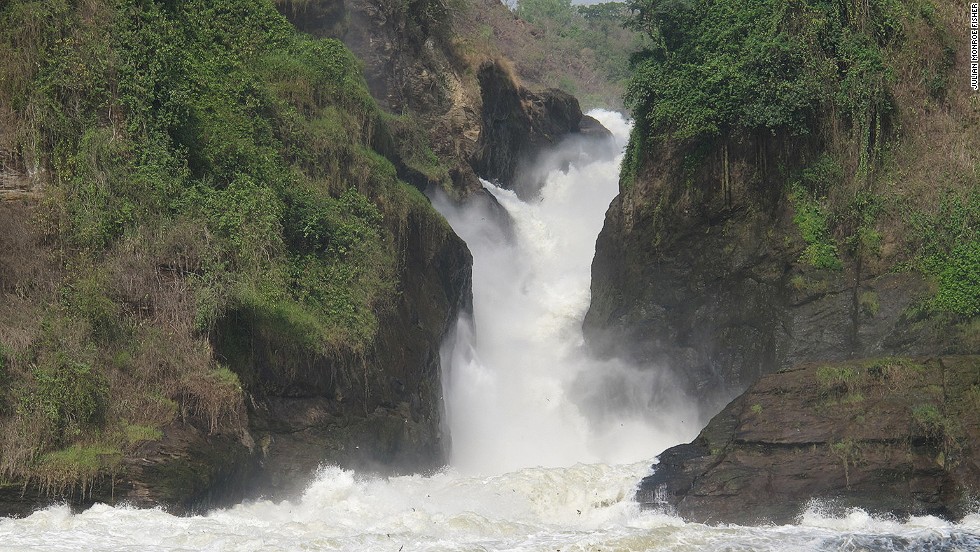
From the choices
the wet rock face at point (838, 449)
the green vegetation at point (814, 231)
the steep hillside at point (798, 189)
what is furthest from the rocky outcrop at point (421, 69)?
the wet rock face at point (838, 449)

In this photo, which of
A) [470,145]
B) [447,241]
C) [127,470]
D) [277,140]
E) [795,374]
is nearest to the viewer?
[127,470]

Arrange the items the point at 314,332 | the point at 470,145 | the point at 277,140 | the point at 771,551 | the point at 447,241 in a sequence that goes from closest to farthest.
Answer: the point at 771,551, the point at 314,332, the point at 277,140, the point at 447,241, the point at 470,145

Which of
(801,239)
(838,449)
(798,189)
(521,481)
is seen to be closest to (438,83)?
(798,189)

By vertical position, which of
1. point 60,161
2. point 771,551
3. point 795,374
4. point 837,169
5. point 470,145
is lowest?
point 771,551

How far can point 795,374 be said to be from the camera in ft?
63.7

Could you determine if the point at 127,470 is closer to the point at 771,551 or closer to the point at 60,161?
the point at 60,161

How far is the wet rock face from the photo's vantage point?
17250mm

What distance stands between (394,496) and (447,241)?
388 inches

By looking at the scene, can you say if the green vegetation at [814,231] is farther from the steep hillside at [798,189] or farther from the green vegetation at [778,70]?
the green vegetation at [778,70]

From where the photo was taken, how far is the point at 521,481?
1984cm

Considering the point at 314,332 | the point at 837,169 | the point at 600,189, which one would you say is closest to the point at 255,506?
the point at 314,332

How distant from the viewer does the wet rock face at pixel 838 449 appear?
1725 centimetres

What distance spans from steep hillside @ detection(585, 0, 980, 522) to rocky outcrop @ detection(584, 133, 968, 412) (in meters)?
0.04

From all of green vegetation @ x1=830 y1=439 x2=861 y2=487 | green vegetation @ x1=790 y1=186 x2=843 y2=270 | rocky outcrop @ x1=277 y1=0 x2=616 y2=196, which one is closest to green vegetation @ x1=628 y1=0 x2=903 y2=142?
green vegetation @ x1=790 y1=186 x2=843 y2=270
